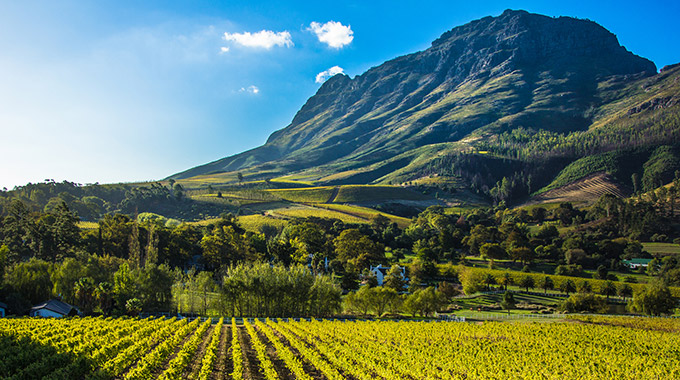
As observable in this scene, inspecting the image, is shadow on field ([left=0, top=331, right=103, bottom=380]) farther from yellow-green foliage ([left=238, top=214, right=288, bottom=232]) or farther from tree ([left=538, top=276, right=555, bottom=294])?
yellow-green foliage ([left=238, top=214, right=288, bottom=232])

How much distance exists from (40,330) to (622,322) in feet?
236

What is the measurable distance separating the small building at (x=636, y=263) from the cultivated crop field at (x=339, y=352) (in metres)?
59.4

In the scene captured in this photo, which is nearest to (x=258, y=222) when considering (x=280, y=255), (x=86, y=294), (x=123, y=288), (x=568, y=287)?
(x=280, y=255)

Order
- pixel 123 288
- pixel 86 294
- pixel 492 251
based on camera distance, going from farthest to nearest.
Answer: pixel 492 251 < pixel 123 288 < pixel 86 294

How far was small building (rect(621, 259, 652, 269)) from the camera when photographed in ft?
327

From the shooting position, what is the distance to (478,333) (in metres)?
46.0

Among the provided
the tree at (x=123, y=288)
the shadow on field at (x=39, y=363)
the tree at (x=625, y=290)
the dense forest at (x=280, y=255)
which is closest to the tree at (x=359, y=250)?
the dense forest at (x=280, y=255)

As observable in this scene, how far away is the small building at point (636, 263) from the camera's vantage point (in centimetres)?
9976

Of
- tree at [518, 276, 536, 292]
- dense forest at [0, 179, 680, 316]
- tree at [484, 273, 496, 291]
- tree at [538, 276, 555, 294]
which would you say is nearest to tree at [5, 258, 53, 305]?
dense forest at [0, 179, 680, 316]

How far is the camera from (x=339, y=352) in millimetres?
33625

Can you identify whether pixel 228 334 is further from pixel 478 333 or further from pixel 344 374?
pixel 478 333

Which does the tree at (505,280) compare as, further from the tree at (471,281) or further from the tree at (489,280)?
the tree at (471,281)

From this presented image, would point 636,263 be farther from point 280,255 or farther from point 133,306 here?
point 133,306

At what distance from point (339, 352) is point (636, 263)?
102m
